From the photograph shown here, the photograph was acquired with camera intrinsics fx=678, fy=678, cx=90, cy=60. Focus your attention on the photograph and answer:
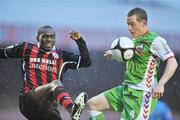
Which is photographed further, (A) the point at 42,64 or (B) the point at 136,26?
(A) the point at 42,64

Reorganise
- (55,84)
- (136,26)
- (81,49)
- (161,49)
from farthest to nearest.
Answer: (81,49) < (55,84) < (136,26) < (161,49)

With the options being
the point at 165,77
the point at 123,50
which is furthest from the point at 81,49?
the point at 165,77

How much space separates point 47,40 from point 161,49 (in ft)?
2.98

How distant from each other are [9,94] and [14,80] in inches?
4.7

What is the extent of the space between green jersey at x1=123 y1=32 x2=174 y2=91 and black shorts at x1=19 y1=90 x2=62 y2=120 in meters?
0.67

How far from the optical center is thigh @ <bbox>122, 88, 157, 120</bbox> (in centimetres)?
434

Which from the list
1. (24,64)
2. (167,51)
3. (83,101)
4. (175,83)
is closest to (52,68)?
(24,64)

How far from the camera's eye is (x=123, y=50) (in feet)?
14.2

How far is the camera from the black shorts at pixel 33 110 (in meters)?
4.67

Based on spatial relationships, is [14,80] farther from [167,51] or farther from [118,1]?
[167,51]

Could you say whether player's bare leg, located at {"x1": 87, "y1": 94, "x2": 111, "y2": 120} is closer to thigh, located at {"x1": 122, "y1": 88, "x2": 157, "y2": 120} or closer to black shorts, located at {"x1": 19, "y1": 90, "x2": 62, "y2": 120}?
thigh, located at {"x1": 122, "y1": 88, "x2": 157, "y2": 120}

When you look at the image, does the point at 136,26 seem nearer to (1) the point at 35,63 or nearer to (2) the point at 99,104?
(2) the point at 99,104

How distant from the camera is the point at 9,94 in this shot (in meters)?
5.47

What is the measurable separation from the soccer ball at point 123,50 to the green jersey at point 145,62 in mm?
59
